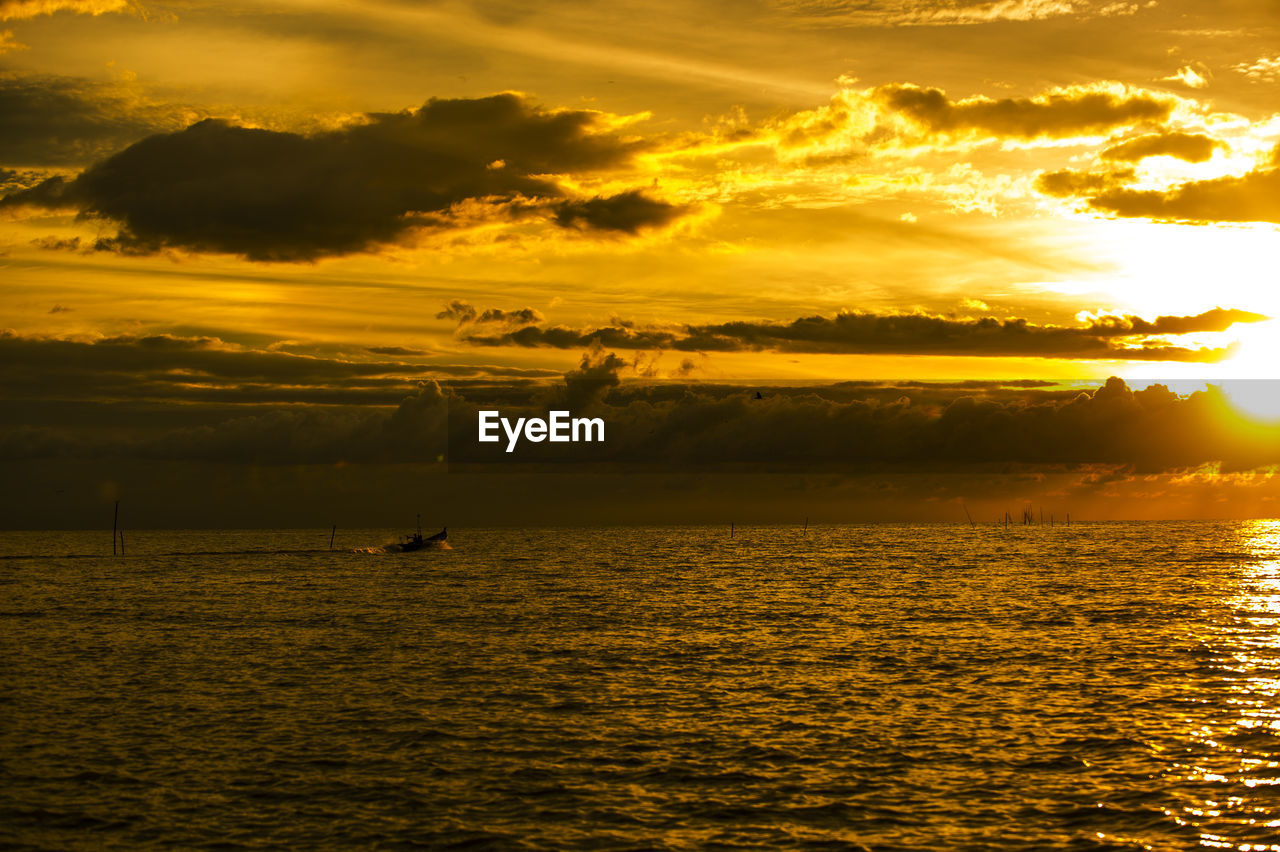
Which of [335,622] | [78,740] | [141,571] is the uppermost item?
[78,740]

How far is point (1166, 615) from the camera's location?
9825 cm

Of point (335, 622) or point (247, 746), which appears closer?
point (247, 746)

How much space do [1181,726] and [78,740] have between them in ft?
163

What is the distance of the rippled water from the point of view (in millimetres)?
33344

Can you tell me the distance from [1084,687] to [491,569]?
147 m

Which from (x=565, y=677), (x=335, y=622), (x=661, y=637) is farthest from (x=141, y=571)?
(x=565, y=677)

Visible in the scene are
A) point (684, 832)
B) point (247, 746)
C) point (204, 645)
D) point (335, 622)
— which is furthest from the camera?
point (335, 622)

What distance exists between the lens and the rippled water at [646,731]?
33.3m

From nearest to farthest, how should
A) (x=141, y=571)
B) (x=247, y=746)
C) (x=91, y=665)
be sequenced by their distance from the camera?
(x=247, y=746)
(x=91, y=665)
(x=141, y=571)

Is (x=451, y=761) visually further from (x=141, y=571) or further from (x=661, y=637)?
(x=141, y=571)

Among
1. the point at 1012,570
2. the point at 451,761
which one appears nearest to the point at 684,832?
the point at 451,761

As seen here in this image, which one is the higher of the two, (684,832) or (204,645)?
(684,832)

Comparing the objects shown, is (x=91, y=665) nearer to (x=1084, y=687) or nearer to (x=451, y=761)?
(x=451, y=761)

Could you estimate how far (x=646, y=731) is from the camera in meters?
47.2
